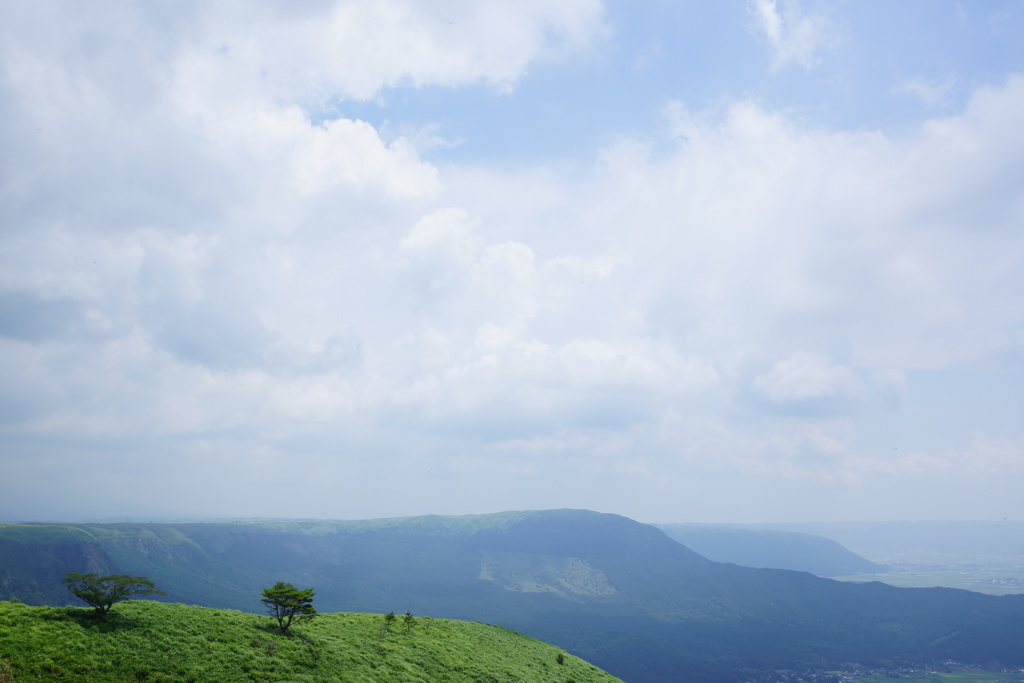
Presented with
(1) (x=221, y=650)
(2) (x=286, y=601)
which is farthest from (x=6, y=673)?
(2) (x=286, y=601)

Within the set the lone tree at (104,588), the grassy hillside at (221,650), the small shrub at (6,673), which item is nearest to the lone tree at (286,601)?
the grassy hillside at (221,650)

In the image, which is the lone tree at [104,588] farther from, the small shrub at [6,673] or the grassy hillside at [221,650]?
the small shrub at [6,673]

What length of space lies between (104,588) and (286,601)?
14.9 meters

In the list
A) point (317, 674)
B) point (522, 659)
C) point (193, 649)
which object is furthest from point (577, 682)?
point (193, 649)

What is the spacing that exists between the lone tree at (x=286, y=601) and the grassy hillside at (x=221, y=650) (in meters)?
1.30

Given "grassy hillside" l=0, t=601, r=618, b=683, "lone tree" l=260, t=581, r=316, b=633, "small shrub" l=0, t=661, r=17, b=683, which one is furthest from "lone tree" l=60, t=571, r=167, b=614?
"lone tree" l=260, t=581, r=316, b=633

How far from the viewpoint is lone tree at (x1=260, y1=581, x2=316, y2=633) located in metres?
51.9

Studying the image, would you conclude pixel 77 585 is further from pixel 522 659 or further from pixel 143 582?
pixel 522 659

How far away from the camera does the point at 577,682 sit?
73.6m

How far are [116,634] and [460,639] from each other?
41394 millimetres

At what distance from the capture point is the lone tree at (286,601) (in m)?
51.9

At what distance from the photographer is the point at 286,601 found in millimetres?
52219

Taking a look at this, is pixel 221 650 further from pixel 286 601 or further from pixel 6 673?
pixel 6 673

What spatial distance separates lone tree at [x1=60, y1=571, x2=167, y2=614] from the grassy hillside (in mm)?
1413
